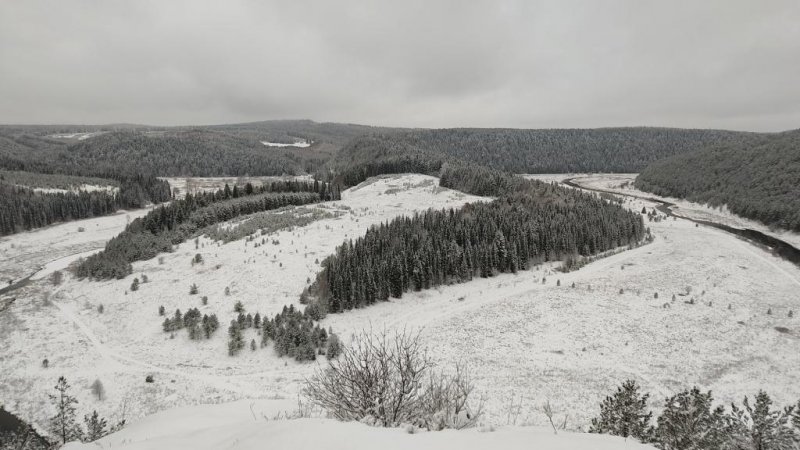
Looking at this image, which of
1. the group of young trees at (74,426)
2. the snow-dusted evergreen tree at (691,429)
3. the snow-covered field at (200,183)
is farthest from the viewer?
the snow-covered field at (200,183)

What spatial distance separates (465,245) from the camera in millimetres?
51469

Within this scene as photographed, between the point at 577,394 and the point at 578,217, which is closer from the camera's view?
the point at 577,394

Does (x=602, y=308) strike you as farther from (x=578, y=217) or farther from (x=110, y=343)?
(x=110, y=343)

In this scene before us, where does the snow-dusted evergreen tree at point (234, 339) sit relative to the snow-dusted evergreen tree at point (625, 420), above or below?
below

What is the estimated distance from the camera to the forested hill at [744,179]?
3187 inches

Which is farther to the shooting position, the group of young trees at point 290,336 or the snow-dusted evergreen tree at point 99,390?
the group of young trees at point 290,336

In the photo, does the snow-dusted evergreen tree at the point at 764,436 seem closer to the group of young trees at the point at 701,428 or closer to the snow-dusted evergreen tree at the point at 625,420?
the group of young trees at the point at 701,428

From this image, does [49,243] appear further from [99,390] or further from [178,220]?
[99,390]

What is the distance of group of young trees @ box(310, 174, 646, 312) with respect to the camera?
4134cm

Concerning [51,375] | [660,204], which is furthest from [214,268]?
[660,204]

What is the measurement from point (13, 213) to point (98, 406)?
84098 mm

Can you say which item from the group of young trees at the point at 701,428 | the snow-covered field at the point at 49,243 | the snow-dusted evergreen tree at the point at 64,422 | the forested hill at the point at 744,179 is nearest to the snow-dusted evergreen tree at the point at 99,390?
the snow-dusted evergreen tree at the point at 64,422

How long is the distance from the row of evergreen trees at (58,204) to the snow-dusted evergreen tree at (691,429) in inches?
4359

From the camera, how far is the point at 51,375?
2980cm
